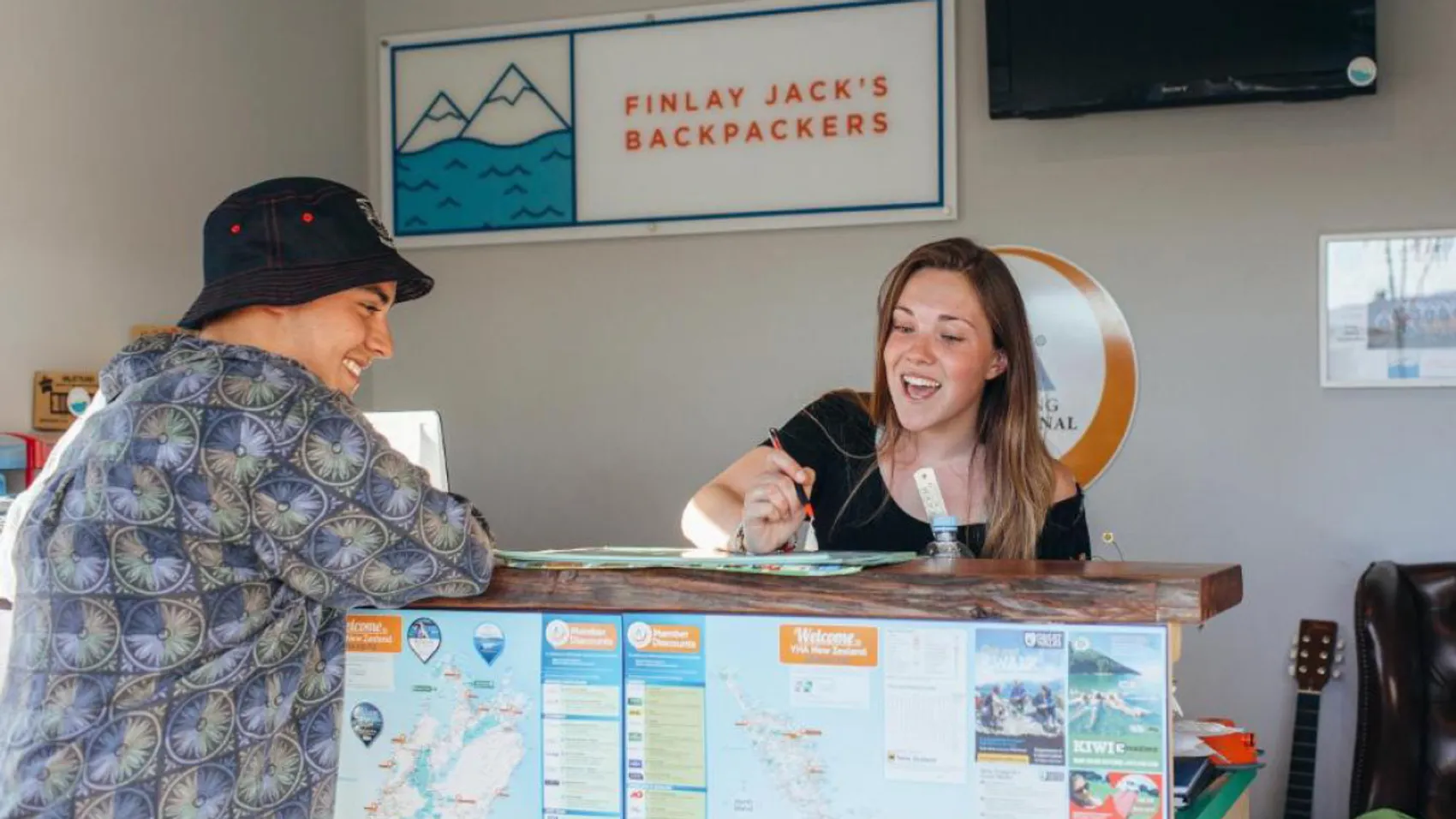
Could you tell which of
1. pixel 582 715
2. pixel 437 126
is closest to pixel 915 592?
pixel 582 715

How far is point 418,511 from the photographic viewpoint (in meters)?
1.41

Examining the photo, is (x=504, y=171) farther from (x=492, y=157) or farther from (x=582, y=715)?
(x=582, y=715)

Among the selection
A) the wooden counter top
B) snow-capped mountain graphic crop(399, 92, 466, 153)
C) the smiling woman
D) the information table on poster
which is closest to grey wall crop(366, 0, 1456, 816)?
snow-capped mountain graphic crop(399, 92, 466, 153)

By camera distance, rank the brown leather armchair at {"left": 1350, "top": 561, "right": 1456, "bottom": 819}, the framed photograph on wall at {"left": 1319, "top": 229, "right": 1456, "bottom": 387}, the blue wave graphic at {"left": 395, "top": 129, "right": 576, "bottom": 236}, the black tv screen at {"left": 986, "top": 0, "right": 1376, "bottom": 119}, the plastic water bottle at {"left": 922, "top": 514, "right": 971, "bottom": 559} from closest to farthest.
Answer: the plastic water bottle at {"left": 922, "top": 514, "right": 971, "bottom": 559}, the brown leather armchair at {"left": 1350, "top": 561, "right": 1456, "bottom": 819}, the black tv screen at {"left": 986, "top": 0, "right": 1376, "bottom": 119}, the framed photograph on wall at {"left": 1319, "top": 229, "right": 1456, "bottom": 387}, the blue wave graphic at {"left": 395, "top": 129, "right": 576, "bottom": 236}

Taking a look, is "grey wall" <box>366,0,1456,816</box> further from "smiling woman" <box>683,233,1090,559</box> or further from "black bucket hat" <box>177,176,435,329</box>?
"black bucket hat" <box>177,176,435,329</box>

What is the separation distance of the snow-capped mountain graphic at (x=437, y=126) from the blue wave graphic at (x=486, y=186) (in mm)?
22

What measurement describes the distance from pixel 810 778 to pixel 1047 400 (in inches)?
96.2

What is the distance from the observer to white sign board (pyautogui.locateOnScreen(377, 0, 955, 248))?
12.7 ft

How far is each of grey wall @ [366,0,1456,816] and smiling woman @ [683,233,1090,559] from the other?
1.47 meters

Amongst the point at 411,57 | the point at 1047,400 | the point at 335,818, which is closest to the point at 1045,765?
the point at 335,818

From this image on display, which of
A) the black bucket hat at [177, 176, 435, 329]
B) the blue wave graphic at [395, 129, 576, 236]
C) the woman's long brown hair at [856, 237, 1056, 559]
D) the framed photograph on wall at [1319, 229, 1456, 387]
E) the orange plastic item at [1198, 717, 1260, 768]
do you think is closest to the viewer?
the black bucket hat at [177, 176, 435, 329]

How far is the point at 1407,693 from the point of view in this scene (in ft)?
11.0

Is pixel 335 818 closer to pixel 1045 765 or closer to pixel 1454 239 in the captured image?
pixel 1045 765

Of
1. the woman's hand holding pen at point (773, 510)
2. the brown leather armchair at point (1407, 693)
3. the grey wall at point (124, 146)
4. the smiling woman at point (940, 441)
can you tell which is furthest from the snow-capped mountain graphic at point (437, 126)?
the brown leather armchair at point (1407, 693)
